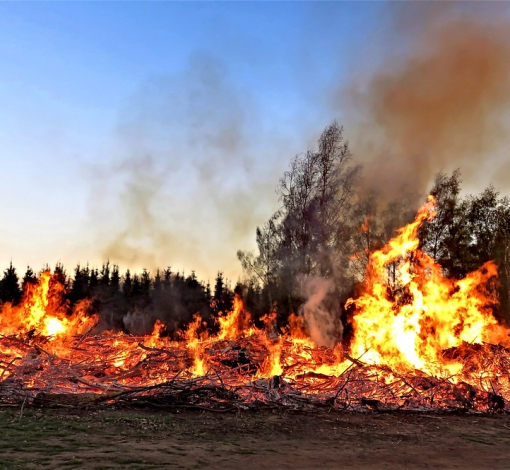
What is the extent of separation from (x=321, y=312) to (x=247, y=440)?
16.4 meters

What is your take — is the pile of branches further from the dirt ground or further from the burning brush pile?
the dirt ground

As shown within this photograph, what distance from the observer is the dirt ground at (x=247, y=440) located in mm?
4785

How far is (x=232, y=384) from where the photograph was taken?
9.45 meters

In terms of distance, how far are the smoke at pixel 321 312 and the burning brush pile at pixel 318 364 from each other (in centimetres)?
809

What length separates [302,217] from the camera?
81.1 ft

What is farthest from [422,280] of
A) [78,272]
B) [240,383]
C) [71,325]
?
[78,272]

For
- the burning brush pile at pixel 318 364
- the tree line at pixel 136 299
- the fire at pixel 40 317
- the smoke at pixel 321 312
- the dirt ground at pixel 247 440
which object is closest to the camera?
the dirt ground at pixel 247 440

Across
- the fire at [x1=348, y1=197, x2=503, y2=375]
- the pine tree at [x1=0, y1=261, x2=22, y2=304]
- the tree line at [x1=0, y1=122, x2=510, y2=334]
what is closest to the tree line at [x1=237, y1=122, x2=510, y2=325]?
the tree line at [x1=0, y1=122, x2=510, y2=334]

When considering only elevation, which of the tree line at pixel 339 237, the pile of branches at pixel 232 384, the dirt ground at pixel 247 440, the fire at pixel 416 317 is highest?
the tree line at pixel 339 237

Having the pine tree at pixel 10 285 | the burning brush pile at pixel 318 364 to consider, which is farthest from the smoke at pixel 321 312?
the pine tree at pixel 10 285

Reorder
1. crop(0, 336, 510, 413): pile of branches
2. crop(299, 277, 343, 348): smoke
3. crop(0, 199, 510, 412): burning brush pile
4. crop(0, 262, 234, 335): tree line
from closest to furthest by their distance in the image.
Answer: crop(0, 336, 510, 413): pile of branches < crop(0, 199, 510, 412): burning brush pile < crop(299, 277, 343, 348): smoke < crop(0, 262, 234, 335): tree line

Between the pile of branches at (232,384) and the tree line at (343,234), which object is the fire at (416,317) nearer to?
the pile of branches at (232,384)

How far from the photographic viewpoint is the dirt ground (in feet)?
15.7

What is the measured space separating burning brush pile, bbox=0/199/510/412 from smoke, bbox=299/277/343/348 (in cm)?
809
